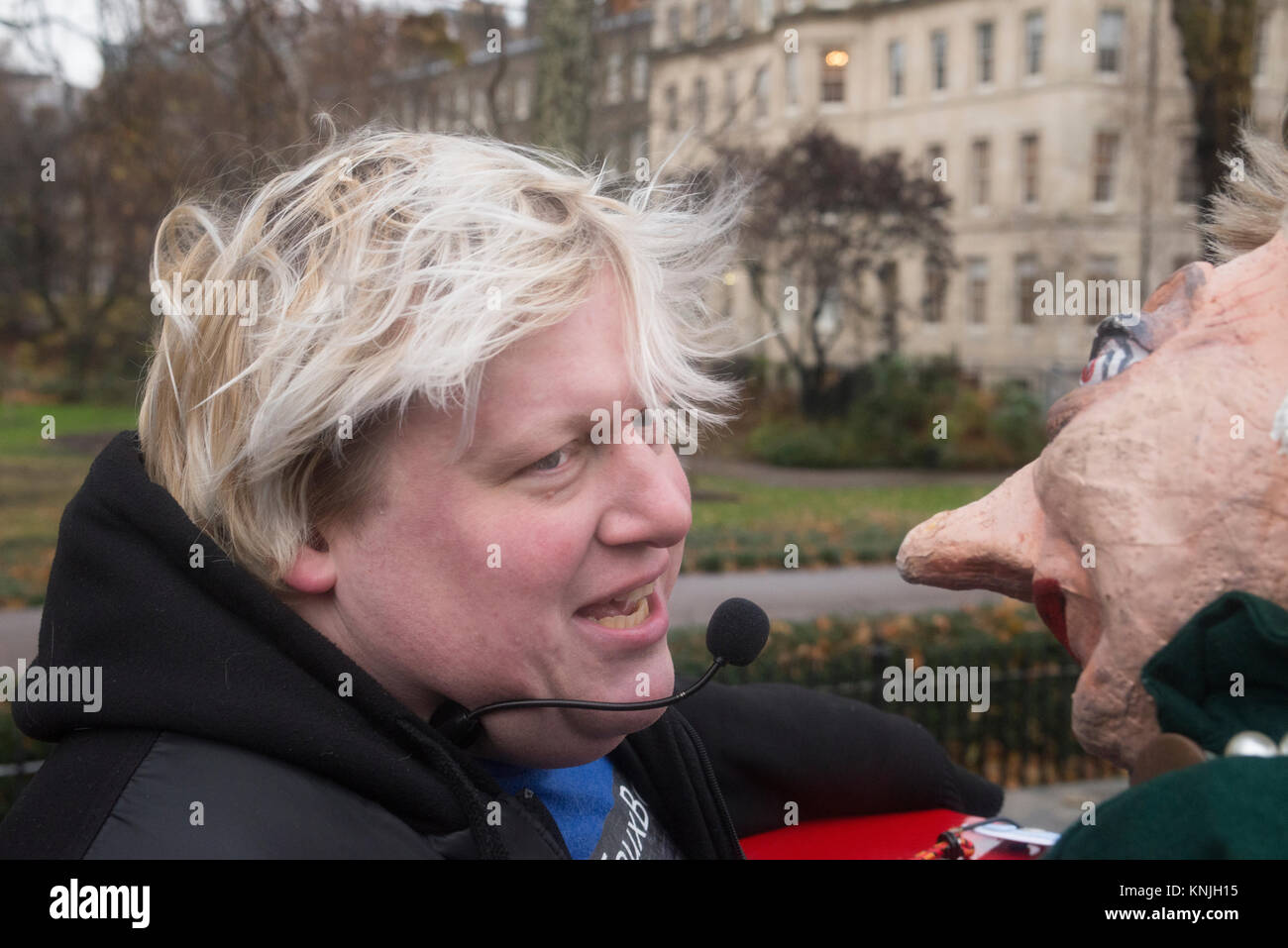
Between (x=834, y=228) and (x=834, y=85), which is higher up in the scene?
(x=834, y=85)

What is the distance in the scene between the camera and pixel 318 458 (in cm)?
154

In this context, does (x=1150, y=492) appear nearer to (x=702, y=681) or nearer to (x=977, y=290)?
(x=702, y=681)

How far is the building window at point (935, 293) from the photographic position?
2376cm

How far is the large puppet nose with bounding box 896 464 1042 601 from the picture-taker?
1.58 meters

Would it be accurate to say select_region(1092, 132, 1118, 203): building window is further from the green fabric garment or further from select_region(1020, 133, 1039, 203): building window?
the green fabric garment

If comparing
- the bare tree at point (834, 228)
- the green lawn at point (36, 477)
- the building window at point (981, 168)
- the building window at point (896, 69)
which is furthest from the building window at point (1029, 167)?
the green lawn at point (36, 477)

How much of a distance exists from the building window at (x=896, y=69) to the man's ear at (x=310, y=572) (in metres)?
31.4

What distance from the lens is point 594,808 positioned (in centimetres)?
182

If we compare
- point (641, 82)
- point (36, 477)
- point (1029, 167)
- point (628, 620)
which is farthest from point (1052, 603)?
point (1029, 167)

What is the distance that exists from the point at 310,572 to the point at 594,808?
0.59 meters

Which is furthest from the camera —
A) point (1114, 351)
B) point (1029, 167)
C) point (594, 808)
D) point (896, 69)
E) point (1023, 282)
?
point (896, 69)

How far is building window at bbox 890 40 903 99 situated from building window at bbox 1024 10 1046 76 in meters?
3.44
